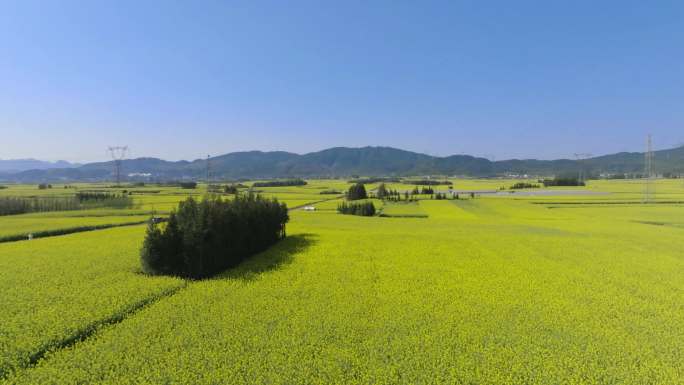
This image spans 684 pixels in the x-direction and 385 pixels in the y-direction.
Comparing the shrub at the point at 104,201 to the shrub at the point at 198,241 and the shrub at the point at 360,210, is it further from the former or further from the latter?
the shrub at the point at 198,241

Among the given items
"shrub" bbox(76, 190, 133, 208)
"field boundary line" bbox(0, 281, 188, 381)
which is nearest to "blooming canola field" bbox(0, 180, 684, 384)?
"field boundary line" bbox(0, 281, 188, 381)

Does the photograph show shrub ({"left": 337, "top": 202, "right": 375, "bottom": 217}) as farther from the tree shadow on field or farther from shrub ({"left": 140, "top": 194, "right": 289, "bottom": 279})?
shrub ({"left": 140, "top": 194, "right": 289, "bottom": 279})

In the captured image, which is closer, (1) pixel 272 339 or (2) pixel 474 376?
(2) pixel 474 376

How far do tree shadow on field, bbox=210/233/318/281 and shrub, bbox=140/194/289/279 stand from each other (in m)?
1.19

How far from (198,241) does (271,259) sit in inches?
229

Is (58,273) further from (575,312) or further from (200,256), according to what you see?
(575,312)

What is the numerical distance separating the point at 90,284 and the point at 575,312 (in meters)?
25.1

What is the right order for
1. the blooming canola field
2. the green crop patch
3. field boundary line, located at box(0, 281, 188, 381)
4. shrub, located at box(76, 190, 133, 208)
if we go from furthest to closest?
shrub, located at box(76, 190, 133, 208) → the green crop patch → field boundary line, located at box(0, 281, 188, 381) → the blooming canola field

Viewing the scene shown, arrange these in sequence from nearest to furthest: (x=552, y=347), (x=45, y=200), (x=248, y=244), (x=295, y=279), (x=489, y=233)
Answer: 1. (x=552, y=347)
2. (x=295, y=279)
3. (x=248, y=244)
4. (x=489, y=233)
5. (x=45, y=200)

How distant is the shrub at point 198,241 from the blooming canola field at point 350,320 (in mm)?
1453

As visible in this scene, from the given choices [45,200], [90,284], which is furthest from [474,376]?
[45,200]

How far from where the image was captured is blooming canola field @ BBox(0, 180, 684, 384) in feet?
33.8

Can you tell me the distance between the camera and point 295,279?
19.9m

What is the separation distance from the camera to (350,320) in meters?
13.7
